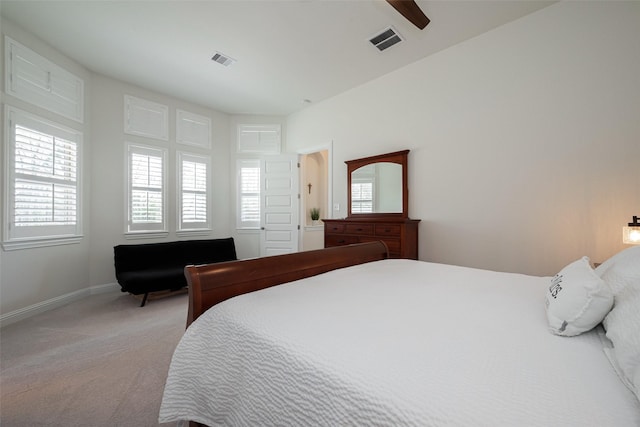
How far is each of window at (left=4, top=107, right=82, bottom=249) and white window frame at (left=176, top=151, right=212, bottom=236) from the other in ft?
4.13

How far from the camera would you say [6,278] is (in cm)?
259

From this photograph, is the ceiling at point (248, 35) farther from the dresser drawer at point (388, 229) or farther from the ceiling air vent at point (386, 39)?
the dresser drawer at point (388, 229)

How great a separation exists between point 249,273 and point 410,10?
242 centimetres

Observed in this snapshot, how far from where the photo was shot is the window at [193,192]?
442 cm

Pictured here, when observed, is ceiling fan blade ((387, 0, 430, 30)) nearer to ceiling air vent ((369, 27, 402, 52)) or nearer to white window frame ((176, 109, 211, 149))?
ceiling air vent ((369, 27, 402, 52))

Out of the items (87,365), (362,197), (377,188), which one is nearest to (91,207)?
(87,365)

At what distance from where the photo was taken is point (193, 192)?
4562 mm

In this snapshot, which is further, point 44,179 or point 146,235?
point 146,235

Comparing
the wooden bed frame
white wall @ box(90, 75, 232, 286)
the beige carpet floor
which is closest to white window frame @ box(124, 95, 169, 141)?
white wall @ box(90, 75, 232, 286)

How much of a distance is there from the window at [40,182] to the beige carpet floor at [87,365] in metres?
0.90

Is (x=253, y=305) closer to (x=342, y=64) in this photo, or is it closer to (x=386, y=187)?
(x=386, y=187)

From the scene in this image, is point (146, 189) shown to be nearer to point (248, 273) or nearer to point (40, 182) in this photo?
point (40, 182)

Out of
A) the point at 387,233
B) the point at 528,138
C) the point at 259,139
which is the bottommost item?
the point at 387,233

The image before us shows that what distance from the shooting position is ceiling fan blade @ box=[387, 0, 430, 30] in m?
2.09
